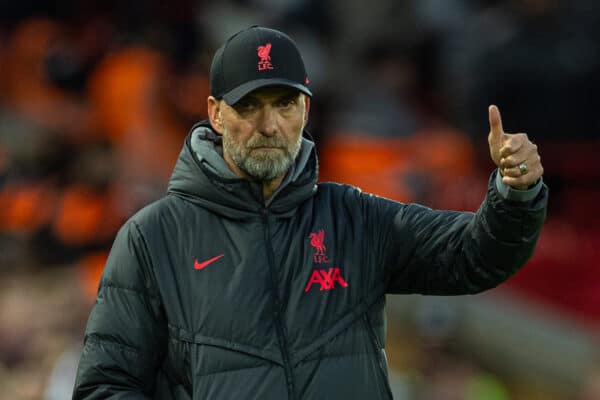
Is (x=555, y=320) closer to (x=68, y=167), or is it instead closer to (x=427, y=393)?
(x=427, y=393)

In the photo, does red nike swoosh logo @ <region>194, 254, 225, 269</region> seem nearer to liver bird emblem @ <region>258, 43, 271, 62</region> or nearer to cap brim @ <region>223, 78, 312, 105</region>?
cap brim @ <region>223, 78, 312, 105</region>

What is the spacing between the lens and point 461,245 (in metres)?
3.91

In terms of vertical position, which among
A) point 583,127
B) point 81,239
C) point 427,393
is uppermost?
point 583,127

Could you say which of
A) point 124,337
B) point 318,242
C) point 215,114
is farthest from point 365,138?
point 124,337

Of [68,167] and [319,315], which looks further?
[68,167]

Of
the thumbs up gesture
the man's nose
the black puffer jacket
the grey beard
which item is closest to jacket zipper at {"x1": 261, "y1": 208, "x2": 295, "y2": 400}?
the black puffer jacket

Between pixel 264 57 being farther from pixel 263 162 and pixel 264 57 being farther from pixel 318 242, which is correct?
pixel 318 242

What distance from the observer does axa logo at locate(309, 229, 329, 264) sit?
391 cm

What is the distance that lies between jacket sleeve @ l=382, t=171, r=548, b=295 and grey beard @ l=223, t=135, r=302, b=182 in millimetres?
361

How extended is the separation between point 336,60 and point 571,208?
2935 mm

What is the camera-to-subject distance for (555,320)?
7691mm

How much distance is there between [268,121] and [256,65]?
0.16 m

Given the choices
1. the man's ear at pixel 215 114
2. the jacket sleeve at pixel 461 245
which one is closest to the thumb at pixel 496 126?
the jacket sleeve at pixel 461 245

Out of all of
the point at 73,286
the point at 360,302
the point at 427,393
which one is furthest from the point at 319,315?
the point at 73,286
